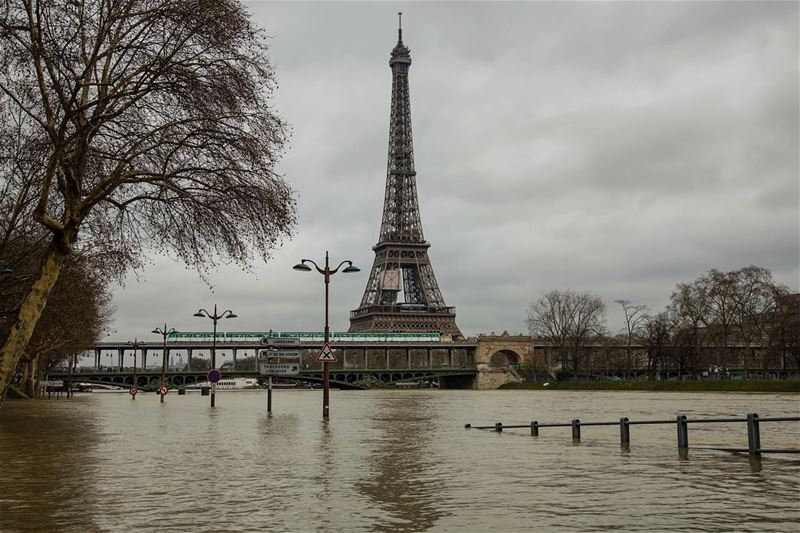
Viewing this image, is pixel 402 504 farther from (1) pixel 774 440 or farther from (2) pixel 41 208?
(1) pixel 774 440

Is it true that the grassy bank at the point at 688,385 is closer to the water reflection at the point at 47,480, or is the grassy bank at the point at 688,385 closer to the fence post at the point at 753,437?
the fence post at the point at 753,437

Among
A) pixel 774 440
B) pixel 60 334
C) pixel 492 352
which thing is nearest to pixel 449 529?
pixel 774 440

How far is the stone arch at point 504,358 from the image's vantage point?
154 meters

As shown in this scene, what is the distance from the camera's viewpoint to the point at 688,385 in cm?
9200

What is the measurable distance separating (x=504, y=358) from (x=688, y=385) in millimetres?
72458

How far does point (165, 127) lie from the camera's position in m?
22.5

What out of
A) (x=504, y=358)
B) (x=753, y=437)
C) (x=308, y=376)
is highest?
(x=504, y=358)

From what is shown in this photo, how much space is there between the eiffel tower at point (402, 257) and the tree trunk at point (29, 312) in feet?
432

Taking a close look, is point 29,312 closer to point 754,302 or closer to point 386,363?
point 754,302

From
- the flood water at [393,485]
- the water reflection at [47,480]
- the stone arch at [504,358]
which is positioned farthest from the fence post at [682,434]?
the stone arch at [504,358]

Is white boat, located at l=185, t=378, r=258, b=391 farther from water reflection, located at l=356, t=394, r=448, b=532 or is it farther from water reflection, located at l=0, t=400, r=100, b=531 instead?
water reflection, located at l=356, t=394, r=448, b=532

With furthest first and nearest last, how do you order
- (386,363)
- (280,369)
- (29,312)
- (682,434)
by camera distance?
1. (386,363)
2. (280,369)
3. (29,312)
4. (682,434)

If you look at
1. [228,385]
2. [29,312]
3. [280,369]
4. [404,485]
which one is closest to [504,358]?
[228,385]

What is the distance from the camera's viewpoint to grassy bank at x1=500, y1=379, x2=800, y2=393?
264 feet
